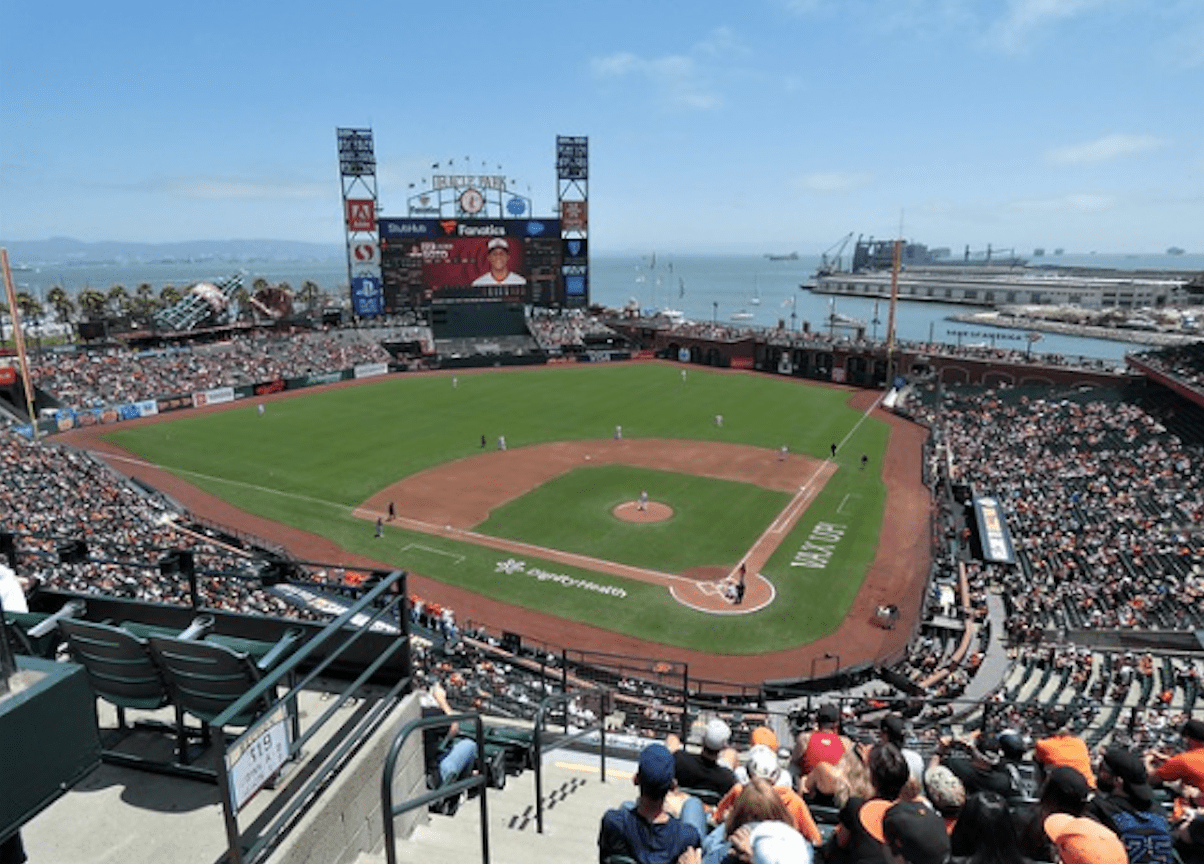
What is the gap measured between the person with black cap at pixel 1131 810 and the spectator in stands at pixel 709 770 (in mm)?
2686

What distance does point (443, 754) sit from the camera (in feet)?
22.9

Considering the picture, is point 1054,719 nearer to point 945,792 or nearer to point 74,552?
point 945,792

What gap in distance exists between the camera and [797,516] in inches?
1273

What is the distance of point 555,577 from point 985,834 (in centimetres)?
2192

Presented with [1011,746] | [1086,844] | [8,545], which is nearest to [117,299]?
[8,545]

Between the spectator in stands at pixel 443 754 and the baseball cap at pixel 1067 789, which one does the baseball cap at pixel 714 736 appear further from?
the baseball cap at pixel 1067 789

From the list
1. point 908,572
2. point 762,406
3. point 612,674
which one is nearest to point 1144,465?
point 908,572

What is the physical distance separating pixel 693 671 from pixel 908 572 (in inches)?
430

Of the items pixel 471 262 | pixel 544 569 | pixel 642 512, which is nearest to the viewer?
pixel 544 569

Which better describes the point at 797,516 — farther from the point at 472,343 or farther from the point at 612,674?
the point at 472,343

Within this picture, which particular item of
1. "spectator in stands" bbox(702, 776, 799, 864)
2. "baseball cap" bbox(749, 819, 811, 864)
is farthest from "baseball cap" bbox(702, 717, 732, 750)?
"baseball cap" bbox(749, 819, 811, 864)

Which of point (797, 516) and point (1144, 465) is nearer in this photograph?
point (797, 516)

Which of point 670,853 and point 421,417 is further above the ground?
point 670,853

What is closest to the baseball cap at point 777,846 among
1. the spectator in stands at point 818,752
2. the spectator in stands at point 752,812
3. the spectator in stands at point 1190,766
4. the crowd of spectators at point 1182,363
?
the spectator in stands at point 752,812
